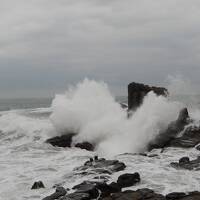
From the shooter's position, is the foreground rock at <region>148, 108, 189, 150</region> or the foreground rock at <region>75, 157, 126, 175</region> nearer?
the foreground rock at <region>75, 157, 126, 175</region>

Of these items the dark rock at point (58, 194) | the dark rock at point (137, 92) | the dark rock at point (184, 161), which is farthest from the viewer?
the dark rock at point (137, 92)

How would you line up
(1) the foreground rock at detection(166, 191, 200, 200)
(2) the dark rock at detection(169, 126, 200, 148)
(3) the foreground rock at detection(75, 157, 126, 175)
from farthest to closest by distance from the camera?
(2) the dark rock at detection(169, 126, 200, 148)
(3) the foreground rock at detection(75, 157, 126, 175)
(1) the foreground rock at detection(166, 191, 200, 200)

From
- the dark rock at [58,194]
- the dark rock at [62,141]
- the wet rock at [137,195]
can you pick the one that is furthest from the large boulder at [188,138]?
the dark rock at [58,194]

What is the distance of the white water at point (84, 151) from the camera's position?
1246cm

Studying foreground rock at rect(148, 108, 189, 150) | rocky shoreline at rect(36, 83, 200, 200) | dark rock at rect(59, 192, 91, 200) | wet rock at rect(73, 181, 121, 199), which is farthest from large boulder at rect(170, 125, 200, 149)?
dark rock at rect(59, 192, 91, 200)

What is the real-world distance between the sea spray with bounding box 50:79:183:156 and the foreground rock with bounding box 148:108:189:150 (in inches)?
13.1

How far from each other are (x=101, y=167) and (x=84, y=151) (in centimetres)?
496

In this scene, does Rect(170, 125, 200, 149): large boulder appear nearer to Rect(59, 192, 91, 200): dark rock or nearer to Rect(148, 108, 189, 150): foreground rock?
Rect(148, 108, 189, 150): foreground rock

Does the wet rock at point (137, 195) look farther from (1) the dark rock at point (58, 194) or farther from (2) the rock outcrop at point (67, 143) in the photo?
(2) the rock outcrop at point (67, 143)

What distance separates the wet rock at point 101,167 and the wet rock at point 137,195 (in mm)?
2567

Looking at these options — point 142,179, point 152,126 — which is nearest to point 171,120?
point 152,126

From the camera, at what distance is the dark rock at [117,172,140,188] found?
11570 millimetres

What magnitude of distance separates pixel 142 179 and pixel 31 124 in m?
15.0

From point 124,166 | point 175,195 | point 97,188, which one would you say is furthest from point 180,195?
point 124,166
